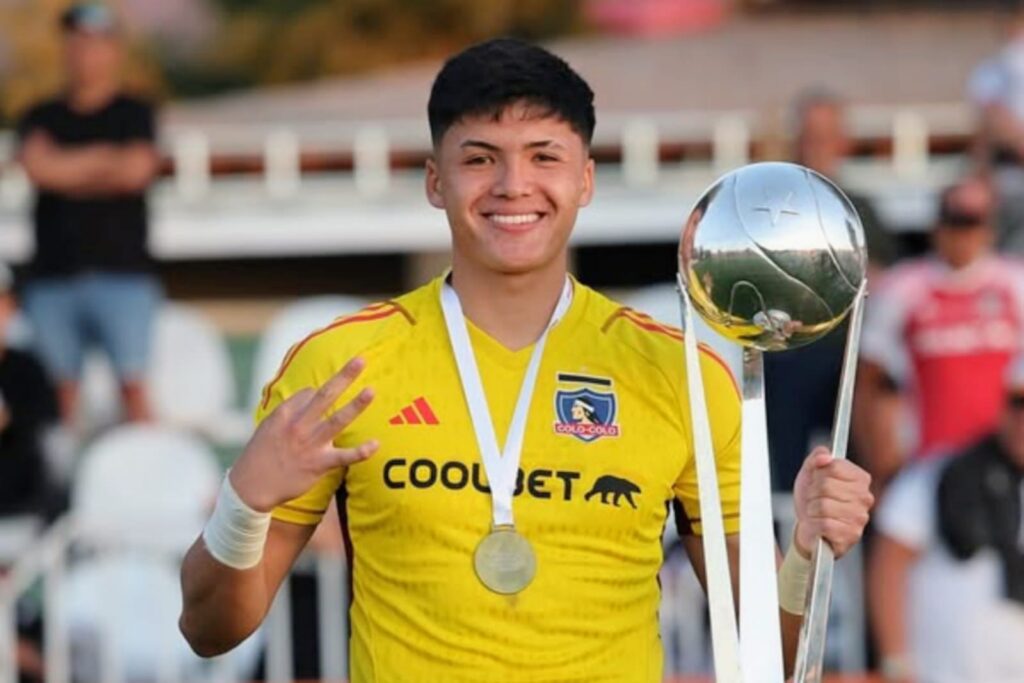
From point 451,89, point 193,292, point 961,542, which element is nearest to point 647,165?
point 193,292

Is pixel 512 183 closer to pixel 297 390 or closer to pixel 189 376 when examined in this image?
pixel 297 390

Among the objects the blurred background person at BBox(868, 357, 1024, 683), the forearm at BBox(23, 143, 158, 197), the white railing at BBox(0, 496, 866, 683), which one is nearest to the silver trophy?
the blurred background person at BBox(868, 357, 1024, 683)

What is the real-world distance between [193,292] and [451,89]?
37.7 feet

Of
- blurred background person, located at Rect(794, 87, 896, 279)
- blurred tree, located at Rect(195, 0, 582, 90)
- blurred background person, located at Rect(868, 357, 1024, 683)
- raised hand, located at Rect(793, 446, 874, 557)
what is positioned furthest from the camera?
blurred tree, located at Rect(195, 0, 582, 90)

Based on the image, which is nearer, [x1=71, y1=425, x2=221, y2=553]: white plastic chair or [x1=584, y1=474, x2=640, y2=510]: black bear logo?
[x1=584, y1=474, x2=640, y2=510]: black bear logo

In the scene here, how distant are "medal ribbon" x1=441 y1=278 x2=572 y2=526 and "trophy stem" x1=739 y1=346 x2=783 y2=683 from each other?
0.39 metres

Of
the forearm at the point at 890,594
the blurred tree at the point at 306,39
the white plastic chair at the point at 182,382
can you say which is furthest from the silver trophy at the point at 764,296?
the blurred tree at the point at 306,39

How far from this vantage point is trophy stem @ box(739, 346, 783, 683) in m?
4.22

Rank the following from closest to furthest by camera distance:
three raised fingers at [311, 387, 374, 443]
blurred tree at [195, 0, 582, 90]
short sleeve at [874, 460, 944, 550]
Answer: three raised fingers at [311, 387, 374, 443] → short sleeve at [874, 460, 944, 550] → blurred tree at [195, 0, 582, 90]

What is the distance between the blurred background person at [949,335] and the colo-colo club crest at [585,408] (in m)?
5.47

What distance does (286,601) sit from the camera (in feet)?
35.4

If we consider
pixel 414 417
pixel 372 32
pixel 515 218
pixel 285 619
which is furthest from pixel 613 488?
pixel 372 32

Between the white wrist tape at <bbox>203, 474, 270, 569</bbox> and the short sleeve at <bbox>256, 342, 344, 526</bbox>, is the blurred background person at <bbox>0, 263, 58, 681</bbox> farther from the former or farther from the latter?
the white wrist tape at <bbox>203, 474, 270, 569</bbox>

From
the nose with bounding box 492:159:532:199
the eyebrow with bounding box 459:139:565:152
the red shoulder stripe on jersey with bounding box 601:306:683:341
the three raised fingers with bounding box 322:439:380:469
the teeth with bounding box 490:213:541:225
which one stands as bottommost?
the three raised fingers with bounding box 322:439:380:469
